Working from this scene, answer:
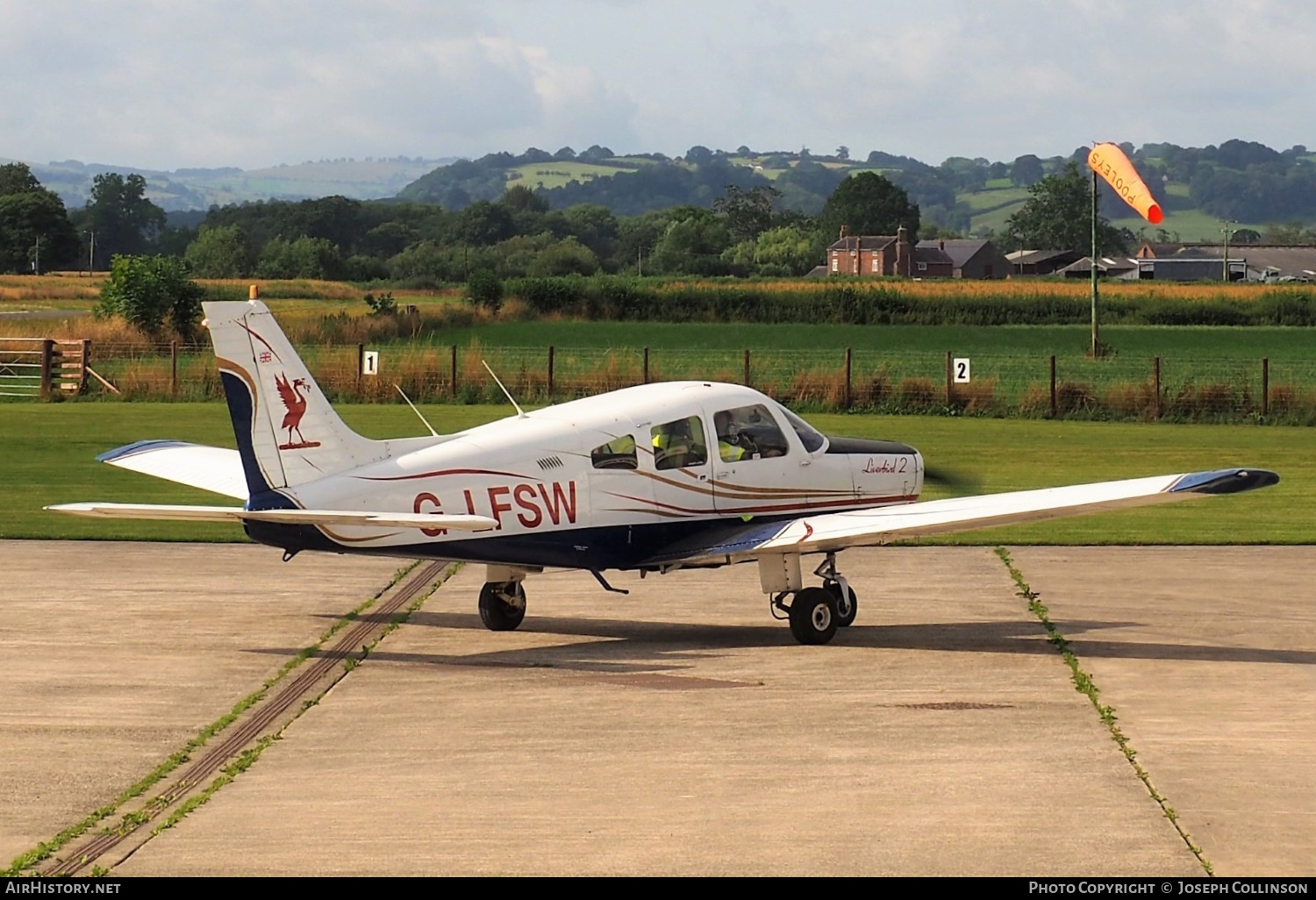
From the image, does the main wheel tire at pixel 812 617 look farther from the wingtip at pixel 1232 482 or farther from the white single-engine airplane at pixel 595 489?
the wingtip at pixel 1232 482

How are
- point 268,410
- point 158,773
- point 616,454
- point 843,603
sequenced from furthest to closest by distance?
point 843,603, point 616,454, point 268,410, point 158,773

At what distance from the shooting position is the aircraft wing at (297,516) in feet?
46.2

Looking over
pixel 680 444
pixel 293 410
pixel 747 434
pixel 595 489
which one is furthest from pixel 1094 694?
pixel 293 410

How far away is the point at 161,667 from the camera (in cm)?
1475

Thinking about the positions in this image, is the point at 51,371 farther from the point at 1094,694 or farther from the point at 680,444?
the point at 1094,694

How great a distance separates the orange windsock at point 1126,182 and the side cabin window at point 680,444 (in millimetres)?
13236

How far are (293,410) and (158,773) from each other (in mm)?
4228

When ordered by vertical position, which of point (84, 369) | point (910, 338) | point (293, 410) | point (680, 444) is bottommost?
point (680, 444)

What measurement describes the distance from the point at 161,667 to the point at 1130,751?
24.8ft

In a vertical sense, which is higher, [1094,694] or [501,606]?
[501,606]

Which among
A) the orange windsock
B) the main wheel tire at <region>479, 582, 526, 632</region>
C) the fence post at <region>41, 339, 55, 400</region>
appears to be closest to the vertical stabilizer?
the main wheel tire at <region>479, 582, 526, 632</region>

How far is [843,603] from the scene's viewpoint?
53.9ft
